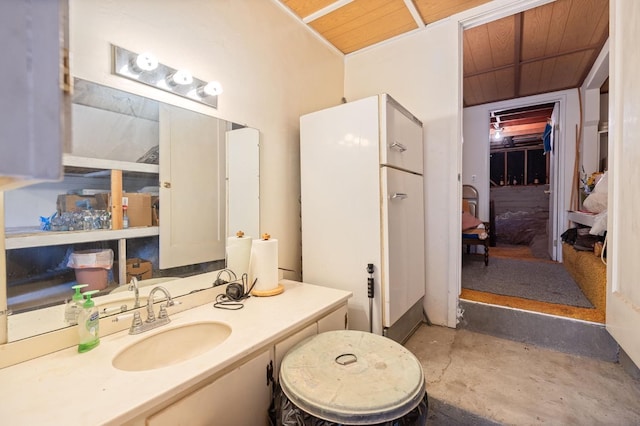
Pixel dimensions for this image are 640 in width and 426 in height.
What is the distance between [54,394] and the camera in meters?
0.68

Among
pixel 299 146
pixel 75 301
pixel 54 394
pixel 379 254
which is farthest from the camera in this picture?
pixel 299 146

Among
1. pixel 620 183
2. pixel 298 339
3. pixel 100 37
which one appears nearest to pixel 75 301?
pixel 298 339

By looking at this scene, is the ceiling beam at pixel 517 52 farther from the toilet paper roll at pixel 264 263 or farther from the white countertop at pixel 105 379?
the white countertop at pixel 105 379

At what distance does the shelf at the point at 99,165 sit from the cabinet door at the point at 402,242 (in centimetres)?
118

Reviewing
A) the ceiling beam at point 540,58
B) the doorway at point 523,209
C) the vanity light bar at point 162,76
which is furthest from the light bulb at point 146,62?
the ceiling beam at point 540,58

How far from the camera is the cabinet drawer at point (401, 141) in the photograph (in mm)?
1571

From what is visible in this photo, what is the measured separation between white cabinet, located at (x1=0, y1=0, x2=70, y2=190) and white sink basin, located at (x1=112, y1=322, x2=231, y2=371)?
2.82ft

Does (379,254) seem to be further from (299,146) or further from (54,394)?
(54,394)

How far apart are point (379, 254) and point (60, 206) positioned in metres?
1.43

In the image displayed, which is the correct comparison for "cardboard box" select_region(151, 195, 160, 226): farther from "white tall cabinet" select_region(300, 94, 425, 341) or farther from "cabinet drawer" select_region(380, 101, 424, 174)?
"cabinet drawer" select_region(380, 101, 424, 174)

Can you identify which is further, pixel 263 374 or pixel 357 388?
pixel 263 374

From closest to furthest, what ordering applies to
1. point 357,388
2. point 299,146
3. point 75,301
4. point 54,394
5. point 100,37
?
1. point 54,394
2. point 357,388
3. point 75,301
4. point 100,37
5. point 299,146

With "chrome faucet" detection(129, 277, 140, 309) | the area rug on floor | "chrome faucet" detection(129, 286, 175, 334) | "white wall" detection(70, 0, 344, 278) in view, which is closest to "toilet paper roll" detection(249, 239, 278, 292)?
"white wall" detection(70, 0, 344, 278)

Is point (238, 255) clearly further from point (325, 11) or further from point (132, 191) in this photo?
point (325, 11)
